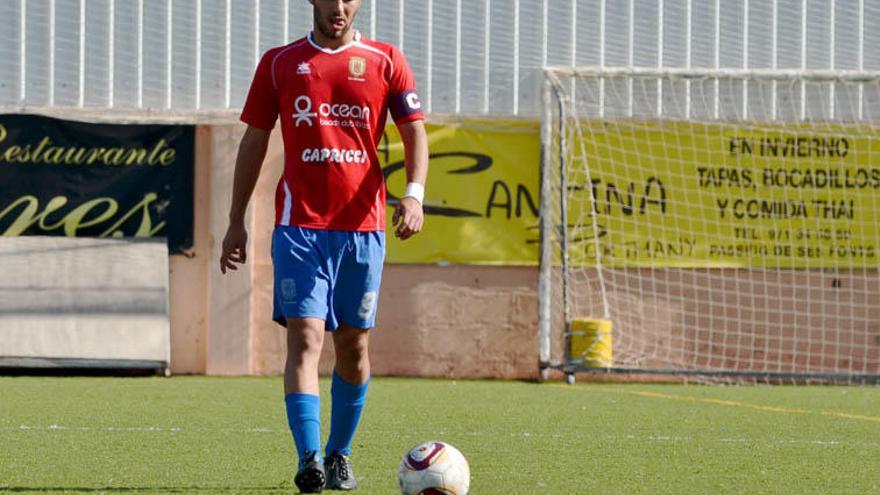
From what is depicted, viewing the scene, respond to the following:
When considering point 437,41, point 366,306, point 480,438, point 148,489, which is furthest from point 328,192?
point 437,41

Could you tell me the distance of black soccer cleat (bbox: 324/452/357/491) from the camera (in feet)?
19.6

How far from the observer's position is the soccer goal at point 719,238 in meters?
15.3

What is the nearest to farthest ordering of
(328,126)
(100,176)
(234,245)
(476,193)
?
(328,126) → (234,245) → (100,176) → (476,193)

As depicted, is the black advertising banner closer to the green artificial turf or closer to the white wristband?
the green artificial turf

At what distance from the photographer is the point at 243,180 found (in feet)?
20.1

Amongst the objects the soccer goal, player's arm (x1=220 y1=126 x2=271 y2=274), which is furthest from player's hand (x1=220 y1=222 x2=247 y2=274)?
the soccer goal

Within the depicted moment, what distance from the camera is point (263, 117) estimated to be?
6094 millimetres

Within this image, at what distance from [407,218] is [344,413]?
80 centimetres

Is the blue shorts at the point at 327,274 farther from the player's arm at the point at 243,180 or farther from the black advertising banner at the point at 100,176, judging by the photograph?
the black advertising banner at the point at 100,176

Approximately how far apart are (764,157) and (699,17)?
1.51m

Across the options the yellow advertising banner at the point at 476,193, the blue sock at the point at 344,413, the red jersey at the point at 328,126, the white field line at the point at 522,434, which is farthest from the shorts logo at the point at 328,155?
the yellow advertising banner at the point at 476,193

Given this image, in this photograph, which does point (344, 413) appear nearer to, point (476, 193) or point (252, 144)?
point (252, 144)

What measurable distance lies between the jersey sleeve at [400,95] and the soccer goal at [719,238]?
29.8 feet

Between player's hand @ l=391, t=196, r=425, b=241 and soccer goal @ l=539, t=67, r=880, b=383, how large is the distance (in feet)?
30.4
